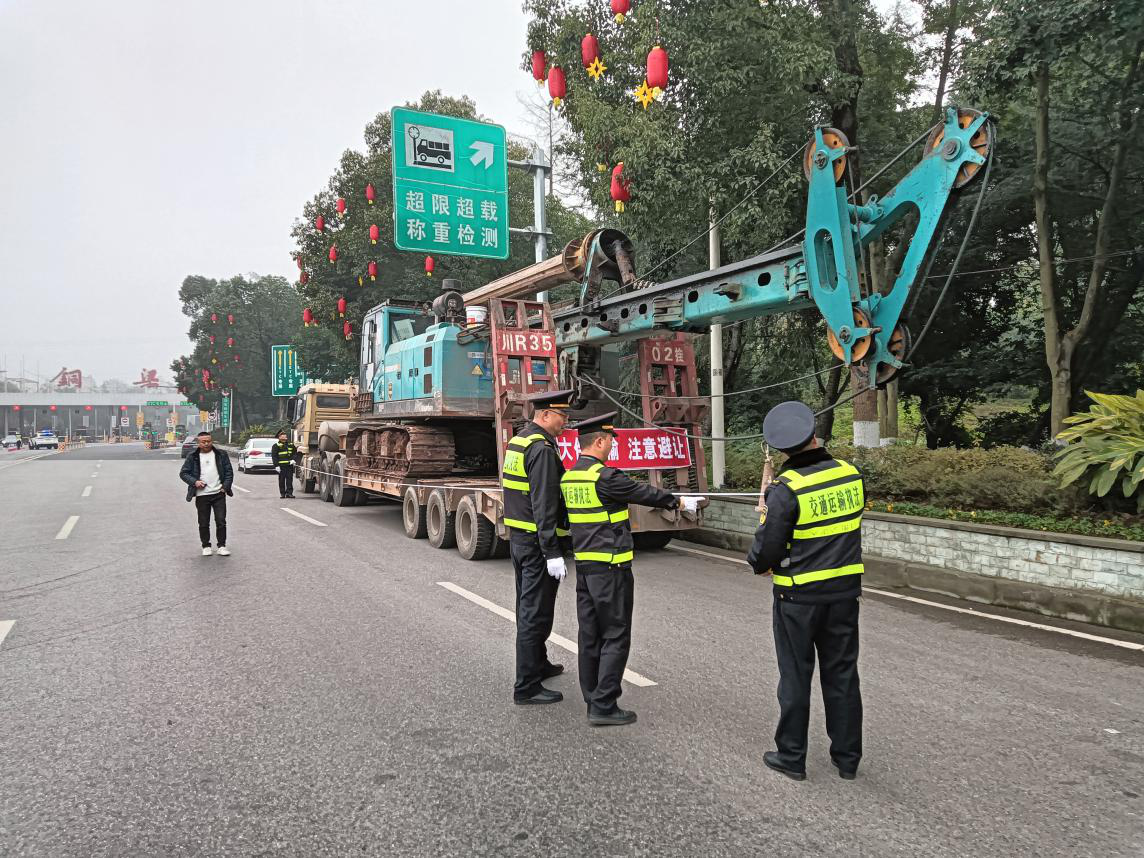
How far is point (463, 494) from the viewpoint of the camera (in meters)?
9.84

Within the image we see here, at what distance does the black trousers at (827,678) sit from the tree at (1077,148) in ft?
29.3

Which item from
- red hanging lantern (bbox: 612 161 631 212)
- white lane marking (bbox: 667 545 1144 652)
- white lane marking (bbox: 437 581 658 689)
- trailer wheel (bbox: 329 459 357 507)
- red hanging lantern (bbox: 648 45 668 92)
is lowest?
white lane marking (bbox: 667 545 1144 652)

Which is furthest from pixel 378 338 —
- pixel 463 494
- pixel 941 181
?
pixel 941 181

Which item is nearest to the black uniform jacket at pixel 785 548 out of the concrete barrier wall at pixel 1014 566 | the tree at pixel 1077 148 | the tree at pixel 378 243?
the concrete barrier wall at pixel 1014 566

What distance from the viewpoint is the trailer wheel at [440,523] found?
10.2 m

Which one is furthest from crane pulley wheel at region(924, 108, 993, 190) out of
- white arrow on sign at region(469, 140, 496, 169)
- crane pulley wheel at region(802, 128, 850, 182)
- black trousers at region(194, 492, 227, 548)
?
white arrow on sign at region(469, 140, 496, 169)

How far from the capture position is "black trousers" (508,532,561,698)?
460cm

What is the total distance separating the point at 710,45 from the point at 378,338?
24.0ft

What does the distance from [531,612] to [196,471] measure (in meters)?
7.04

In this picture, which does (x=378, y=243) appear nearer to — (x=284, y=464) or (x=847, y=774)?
(x=284, y=464)

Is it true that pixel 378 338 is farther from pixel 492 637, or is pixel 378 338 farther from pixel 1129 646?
pixel 1129 646

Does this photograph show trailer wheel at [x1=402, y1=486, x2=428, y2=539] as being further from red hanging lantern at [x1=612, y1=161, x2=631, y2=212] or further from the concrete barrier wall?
the concrete barrier wall

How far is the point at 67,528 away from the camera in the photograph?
12336 mm

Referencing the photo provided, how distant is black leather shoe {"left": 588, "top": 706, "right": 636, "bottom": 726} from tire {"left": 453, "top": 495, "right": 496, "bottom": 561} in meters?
5.14
